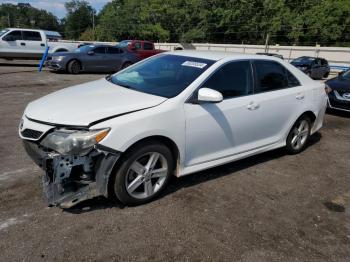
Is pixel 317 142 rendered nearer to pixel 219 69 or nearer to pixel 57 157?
pixel 219 69

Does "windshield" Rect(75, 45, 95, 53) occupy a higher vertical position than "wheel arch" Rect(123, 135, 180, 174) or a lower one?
higher

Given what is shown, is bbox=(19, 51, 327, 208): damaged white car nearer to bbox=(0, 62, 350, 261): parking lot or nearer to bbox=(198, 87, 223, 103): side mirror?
bbox=(198, 87, 223, 103): side mirror

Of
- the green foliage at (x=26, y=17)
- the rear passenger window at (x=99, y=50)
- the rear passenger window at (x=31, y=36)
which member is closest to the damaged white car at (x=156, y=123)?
the rear passenger window at (x=99, y=50)

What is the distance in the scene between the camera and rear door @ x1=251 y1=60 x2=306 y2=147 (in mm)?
4656

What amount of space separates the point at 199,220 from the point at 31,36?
16.4 meters

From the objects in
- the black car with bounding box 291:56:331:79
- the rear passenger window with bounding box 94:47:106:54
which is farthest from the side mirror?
the black car with bounding box 291:56:331:79

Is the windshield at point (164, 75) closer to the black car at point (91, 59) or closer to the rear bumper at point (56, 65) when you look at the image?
the rear bumper at point (56, 65)

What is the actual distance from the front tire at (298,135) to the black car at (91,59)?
1176 centimetres

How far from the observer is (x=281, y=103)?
4.93 meters

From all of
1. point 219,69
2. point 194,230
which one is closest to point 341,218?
point 194,230

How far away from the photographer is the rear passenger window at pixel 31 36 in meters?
16.9

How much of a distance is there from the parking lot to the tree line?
6009 centimetres

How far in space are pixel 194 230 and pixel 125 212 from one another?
0.74 m

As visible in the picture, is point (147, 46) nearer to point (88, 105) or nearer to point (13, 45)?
point (13, 45)
